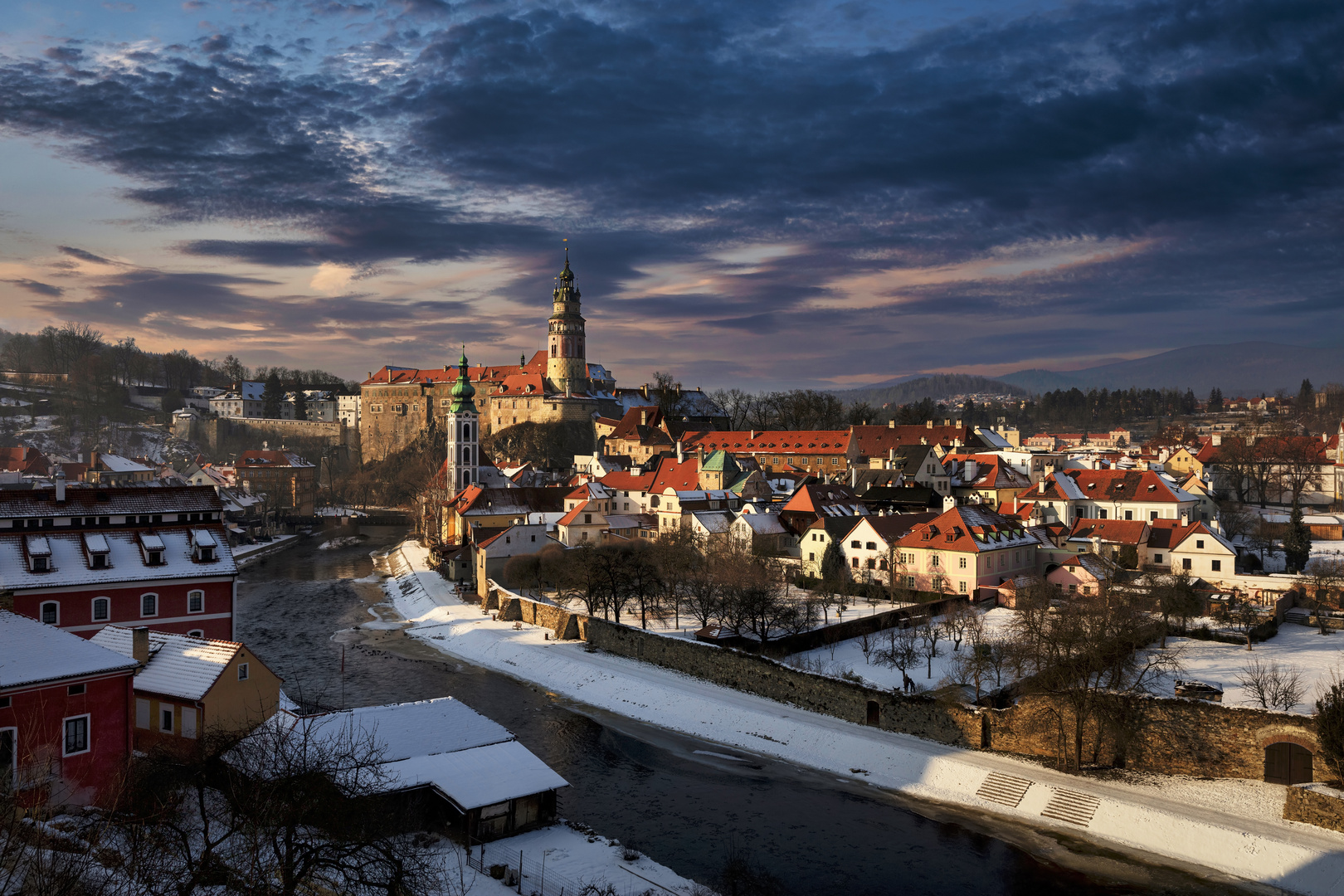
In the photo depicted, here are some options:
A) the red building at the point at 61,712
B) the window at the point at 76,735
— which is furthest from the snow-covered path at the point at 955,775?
the window at the point at 76,735

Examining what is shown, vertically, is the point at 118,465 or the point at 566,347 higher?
the point at 566,347

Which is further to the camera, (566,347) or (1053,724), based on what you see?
(566,347)

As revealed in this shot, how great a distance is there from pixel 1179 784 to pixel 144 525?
3102 centimetres

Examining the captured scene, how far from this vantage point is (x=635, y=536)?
57188 millimetres

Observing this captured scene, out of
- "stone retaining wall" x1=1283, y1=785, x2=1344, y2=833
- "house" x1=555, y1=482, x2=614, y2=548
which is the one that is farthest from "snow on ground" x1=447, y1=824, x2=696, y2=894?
"house" x1=555, y1=482, x2=614, y2=548

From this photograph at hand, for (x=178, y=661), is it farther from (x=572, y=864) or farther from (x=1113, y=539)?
(x=1113, y=539)

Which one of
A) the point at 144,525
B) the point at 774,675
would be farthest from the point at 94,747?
the point at 774,675

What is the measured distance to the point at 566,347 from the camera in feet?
400

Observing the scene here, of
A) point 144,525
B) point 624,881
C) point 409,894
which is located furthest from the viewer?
point 144,525

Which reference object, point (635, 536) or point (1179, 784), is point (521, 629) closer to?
point (635, 536)

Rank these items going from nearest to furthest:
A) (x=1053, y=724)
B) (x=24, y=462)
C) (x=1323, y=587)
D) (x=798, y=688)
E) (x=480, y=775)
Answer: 1. (x=480, y=775)
2. (x=1053, y=724)
3. (x=798, y=688)
4. (x=1323, y=587)
5. (x=24, y=462)

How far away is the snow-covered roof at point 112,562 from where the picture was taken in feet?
88.9

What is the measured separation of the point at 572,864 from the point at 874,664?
16174 millimetres

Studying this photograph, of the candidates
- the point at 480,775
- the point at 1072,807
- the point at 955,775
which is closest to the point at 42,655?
the point at 480,775
